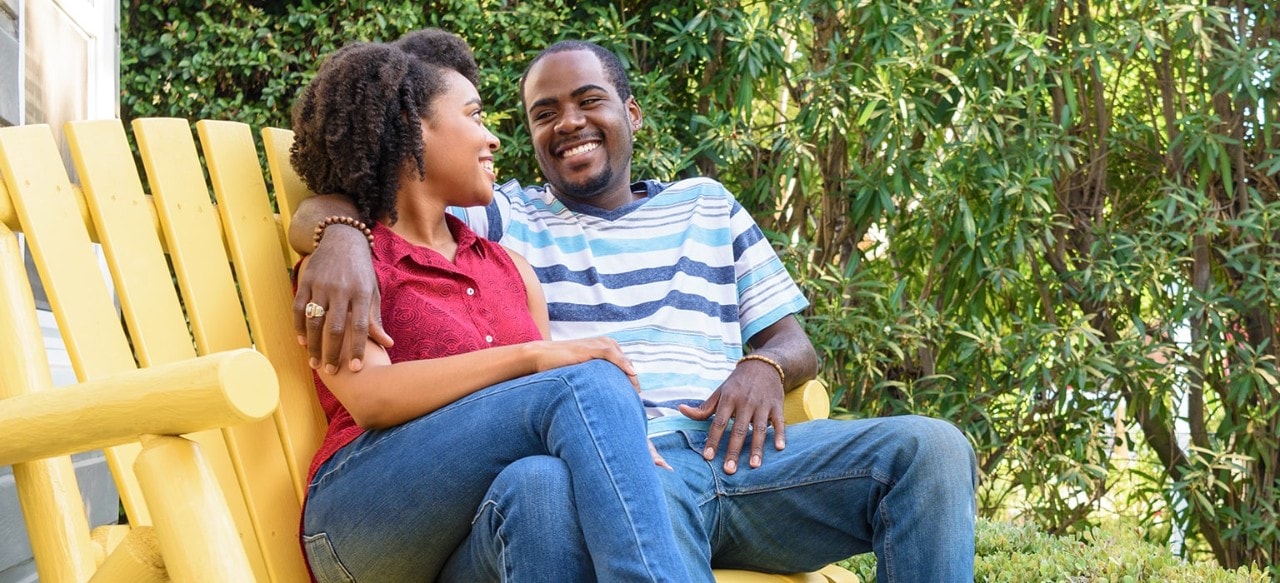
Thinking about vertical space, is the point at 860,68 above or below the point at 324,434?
above

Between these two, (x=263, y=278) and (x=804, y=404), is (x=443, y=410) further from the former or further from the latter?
(x=804, y=404)

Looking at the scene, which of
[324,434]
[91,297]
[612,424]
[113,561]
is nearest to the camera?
[113,561]

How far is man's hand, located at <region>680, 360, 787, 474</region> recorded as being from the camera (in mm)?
2047

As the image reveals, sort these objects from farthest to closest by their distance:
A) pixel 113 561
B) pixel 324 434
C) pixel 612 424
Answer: pixel 324 434 → pixel 612 424 → pixel 113 561

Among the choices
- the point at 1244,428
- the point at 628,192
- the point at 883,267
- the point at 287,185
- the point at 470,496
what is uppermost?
the point at 287,185

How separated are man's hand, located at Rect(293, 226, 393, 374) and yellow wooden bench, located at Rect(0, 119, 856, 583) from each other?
14cm

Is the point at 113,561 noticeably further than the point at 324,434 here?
No

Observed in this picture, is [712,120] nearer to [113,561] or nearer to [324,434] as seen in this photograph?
[324,434]

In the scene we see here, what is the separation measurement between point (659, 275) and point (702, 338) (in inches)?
6.0

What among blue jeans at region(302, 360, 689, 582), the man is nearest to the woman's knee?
blue jeans at region(302, 360, 689, 582)

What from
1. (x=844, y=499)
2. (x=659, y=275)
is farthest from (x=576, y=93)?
(x=844, y=499)

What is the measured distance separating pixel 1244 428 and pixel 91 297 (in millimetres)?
3353

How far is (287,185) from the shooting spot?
2.06 meters

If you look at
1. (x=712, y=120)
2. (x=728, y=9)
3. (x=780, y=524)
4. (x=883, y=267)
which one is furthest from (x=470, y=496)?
(x=883, y=267)
